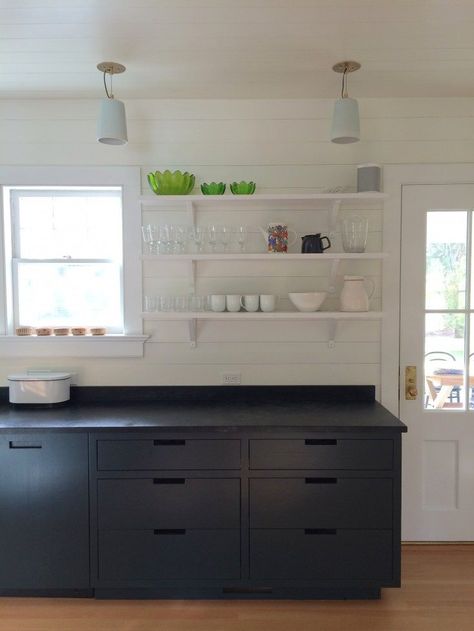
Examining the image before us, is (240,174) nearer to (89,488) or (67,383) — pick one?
(67,383)

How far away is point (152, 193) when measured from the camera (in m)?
2.68

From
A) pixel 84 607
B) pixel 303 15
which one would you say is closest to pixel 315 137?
pixel 303 15

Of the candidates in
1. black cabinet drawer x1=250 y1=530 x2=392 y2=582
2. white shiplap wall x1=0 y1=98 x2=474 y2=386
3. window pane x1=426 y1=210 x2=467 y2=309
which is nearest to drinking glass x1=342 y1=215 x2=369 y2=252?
white shiplap wall x1=0 y1=98 x2=474 y2=386

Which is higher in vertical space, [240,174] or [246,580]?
[240,174]

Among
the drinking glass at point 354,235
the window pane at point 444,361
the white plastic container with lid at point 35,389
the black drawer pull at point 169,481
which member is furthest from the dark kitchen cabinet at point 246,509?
the drinking glass at point 354,235

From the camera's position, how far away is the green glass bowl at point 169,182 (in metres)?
2.47

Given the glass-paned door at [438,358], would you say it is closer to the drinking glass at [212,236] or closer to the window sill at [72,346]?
the drinking glass at [212,236]

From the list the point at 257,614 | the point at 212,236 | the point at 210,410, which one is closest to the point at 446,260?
the point at 212,236

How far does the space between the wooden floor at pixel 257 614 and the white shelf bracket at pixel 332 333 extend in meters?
1.27

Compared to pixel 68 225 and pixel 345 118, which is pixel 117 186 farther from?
pixel 345 118

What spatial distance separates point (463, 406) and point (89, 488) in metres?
2.09

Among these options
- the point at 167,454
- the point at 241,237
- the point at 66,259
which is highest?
the point at 241,237

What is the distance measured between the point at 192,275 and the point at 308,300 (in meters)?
0.67

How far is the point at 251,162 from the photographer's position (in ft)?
8.74
